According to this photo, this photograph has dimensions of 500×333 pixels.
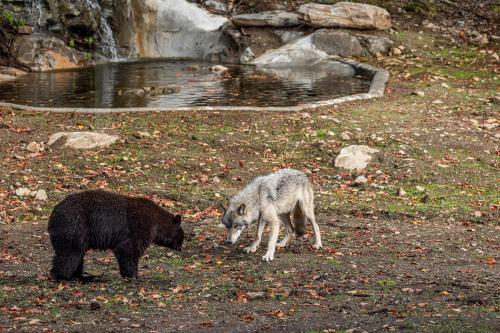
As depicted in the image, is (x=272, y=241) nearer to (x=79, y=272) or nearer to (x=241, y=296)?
(x=241, y=296)

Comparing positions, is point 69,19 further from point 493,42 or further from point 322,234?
point 322,234

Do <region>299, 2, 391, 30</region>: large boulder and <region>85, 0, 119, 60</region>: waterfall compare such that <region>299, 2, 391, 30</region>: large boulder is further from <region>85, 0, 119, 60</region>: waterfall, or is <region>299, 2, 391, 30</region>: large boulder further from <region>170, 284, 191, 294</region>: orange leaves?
<region>170, 284, 191, 294</region>: orange leaves

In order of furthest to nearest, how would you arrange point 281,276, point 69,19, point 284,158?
point 69,19 < point 284,158 < point 281,276

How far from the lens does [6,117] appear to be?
1636 centimetres

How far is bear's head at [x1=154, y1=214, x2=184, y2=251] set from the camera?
954cm

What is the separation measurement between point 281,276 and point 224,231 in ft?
6.55

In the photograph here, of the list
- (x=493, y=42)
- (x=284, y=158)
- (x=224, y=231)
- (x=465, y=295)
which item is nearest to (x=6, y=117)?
(x=284, y=158)

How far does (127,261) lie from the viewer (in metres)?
9.02

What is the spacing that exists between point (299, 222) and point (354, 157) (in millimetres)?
3640

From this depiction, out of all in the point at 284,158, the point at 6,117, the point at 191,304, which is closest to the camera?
the point at 191,304

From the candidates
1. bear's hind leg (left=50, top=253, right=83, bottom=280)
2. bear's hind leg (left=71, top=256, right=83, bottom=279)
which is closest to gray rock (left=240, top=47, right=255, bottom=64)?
bear's hind leg (left=71, top=256, right=83, bottom=279)

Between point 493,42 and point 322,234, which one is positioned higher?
point 493,42

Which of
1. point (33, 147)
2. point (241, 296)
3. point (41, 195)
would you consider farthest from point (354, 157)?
point (241, 296)

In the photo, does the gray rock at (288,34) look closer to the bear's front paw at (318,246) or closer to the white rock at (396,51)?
the white rock at (396,51)
